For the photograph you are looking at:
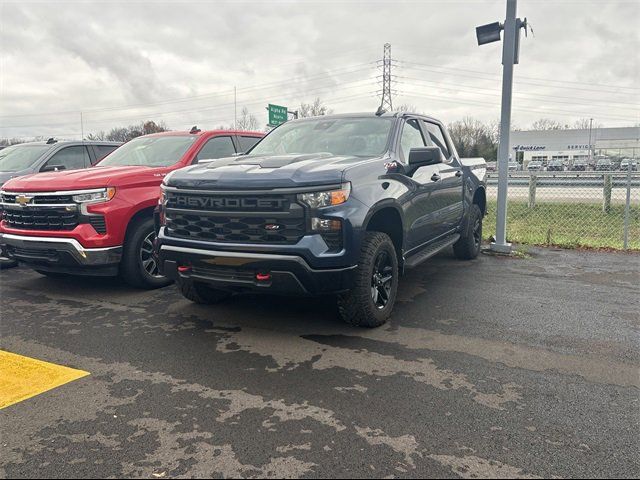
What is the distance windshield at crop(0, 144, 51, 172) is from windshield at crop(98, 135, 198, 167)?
8.57ft

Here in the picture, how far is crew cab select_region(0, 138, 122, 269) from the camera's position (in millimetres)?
8250

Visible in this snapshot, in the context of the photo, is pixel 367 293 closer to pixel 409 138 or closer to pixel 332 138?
pixel 332 138

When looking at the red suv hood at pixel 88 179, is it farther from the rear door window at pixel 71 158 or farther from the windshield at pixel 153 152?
the rear door window at pixel 71 158

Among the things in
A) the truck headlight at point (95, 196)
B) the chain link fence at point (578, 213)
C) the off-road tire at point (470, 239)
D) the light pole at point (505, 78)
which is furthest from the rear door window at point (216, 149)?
the chain link fence at point (578, 213)

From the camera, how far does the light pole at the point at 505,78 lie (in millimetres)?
7688

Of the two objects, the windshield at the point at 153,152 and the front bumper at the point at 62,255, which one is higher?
the windshield at the point at 153,152

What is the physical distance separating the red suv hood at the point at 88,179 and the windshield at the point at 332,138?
1.27 m

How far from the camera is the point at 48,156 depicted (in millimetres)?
8406

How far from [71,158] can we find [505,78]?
7.39 metres

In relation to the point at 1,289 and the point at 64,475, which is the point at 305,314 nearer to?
the point at 64,475

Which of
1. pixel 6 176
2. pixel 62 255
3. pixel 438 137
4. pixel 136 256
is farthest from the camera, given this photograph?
pixel 6 176

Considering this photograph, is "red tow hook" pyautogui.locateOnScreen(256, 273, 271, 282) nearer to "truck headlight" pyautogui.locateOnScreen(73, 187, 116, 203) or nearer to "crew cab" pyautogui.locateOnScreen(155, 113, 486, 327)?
"crew cab" pyautogui.locateOnScreen(155, 113, 486, 327)

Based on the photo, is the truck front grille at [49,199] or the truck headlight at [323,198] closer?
the truck headlight at [323,198]

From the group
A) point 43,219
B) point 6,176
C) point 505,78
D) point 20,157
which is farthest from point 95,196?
point 505,78
